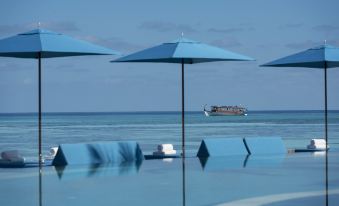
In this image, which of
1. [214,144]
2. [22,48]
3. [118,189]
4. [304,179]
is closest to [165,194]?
[118,189]

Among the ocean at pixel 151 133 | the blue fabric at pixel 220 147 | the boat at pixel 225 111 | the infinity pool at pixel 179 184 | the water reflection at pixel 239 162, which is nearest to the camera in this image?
the infinity pool at pixel 179 184

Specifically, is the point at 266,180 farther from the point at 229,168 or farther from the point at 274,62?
the point at 274,62

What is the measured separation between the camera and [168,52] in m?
13.9

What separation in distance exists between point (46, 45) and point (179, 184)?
122 inches

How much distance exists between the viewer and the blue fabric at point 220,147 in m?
15.9

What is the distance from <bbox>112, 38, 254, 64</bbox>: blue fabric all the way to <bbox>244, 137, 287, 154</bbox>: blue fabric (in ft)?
8.67

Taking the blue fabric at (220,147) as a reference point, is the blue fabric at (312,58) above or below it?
above

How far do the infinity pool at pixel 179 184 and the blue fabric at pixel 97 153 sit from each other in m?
0.19

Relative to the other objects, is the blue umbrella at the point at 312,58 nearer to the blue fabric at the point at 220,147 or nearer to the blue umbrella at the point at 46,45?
the blue fabric at the point at 220,147

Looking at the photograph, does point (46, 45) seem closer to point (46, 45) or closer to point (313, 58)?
point (46, 45)

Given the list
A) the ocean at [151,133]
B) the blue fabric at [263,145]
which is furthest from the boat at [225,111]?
the blue fabric at [263,145]

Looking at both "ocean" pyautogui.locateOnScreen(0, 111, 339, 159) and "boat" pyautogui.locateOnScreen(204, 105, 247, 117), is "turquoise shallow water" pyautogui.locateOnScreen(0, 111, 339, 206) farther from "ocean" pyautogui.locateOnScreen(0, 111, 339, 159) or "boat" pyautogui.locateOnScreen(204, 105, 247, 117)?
"boat" pyautogui.locateOnScreen(204, 105, 247, 117)

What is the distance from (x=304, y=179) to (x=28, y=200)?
4495 millimetres

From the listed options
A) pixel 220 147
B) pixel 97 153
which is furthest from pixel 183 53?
pixel 220 147
